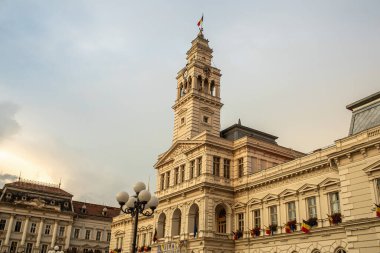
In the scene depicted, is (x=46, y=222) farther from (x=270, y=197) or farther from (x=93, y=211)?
(x=270, y=197)

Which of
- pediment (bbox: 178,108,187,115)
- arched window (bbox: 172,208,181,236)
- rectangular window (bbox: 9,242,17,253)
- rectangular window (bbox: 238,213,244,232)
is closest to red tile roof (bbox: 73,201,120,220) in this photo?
rectangular window (bbox: 9,242,17,253)

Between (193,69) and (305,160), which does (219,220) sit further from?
(193,69)

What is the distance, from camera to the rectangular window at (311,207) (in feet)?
115

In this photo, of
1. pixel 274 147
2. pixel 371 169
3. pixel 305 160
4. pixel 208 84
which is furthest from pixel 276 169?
pixel 208 84

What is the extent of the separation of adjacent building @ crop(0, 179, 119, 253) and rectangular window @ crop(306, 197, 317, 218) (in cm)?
5864

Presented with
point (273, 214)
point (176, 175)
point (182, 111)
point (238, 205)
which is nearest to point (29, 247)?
point (176, 175)

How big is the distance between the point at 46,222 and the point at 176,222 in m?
43.4

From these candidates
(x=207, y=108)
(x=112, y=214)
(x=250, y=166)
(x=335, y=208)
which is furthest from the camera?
(x=112, y=214)

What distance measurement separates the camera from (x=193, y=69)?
180 ft

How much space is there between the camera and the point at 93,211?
295 feet

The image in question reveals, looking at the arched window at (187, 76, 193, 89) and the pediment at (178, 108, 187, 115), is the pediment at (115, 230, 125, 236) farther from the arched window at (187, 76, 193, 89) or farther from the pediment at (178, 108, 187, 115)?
the arched window at (187, 76, 193, 89)

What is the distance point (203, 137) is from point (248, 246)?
13.0 m

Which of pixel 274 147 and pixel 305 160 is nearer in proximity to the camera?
pixel 305 160

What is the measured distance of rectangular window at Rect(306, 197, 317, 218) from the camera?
35.1 m
